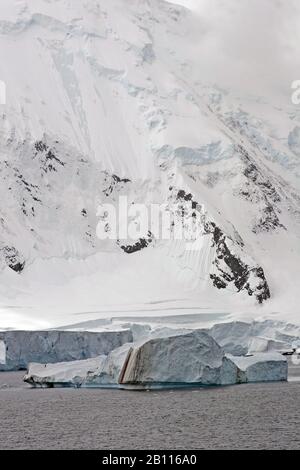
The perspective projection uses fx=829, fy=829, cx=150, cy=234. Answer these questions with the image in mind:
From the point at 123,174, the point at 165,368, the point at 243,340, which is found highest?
the point at 123,174

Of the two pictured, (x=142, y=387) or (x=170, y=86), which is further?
(x=170, y=86)

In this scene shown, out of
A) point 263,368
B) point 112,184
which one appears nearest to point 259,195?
point 112,184

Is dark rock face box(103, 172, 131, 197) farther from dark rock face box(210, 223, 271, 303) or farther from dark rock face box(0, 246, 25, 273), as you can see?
dark rock face box(0, 246, 25, 273)

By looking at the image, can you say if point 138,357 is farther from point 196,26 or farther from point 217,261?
point 196,26

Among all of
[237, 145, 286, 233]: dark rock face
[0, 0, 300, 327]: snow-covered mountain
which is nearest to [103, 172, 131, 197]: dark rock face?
[0, 0, 300, 327]: snow-covered mountain

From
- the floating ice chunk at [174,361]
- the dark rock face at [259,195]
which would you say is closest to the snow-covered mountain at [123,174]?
the dark rock face at [259,195]

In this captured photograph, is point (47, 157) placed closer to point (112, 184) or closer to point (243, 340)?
point (112, 184)
